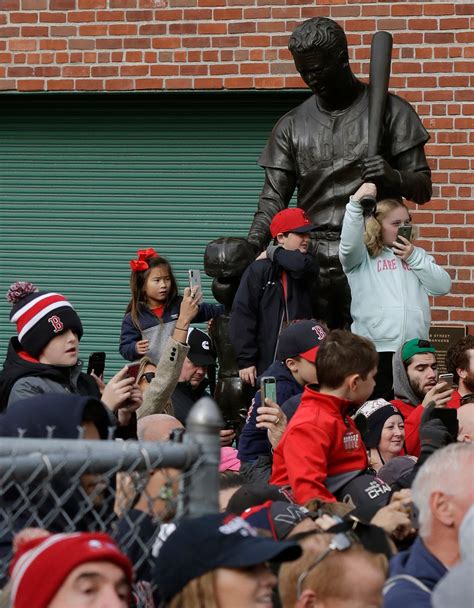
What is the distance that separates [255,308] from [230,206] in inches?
132

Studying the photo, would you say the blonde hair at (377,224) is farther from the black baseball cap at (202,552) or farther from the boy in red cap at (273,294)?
the black baseball cap at (202,552)

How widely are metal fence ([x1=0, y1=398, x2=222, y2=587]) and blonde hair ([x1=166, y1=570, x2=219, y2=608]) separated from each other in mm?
233

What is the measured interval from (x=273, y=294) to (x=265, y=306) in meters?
0.08

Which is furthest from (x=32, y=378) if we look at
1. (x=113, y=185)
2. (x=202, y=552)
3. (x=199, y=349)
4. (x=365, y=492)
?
(x=113, y=185)

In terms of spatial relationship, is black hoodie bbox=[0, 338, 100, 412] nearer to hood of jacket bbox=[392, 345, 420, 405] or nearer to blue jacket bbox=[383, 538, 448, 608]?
blue jacket bbox=[383, 538, 448, 608]

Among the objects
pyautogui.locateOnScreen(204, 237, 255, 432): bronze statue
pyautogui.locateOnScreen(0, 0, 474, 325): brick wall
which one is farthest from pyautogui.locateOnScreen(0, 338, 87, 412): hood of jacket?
pyautogui.locateOnScreen(0, 0, 474, 325): brick wall

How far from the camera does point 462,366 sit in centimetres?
692

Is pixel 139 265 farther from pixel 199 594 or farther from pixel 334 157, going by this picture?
pixel 199 594

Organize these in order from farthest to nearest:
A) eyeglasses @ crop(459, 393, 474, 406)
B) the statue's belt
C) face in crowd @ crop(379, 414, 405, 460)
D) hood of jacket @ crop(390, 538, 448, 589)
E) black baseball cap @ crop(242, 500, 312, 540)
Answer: the statue's belt, eyeglasses @ crop(459, 393, 474, 406), face in crowd @ crop(379, 414, 405, 460), black baseball cap @ crop(242, 500, 312, 540), hood of jacket @ crop(390, 538, 448, 589)

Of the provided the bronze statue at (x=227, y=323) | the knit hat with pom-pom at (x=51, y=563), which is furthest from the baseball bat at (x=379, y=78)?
the knit hat with pom-pom at (x=51, y=563)

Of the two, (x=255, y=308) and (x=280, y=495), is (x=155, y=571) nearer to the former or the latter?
(x=280, y=495)

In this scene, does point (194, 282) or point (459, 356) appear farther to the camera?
point (194, 282)

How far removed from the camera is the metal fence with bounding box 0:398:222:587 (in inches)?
117

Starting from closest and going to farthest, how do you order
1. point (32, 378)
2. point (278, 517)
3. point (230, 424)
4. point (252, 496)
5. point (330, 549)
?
point (330, 549) < point (278, 517) < point (252, 496) < point (32, 378) < point (230, 424)
